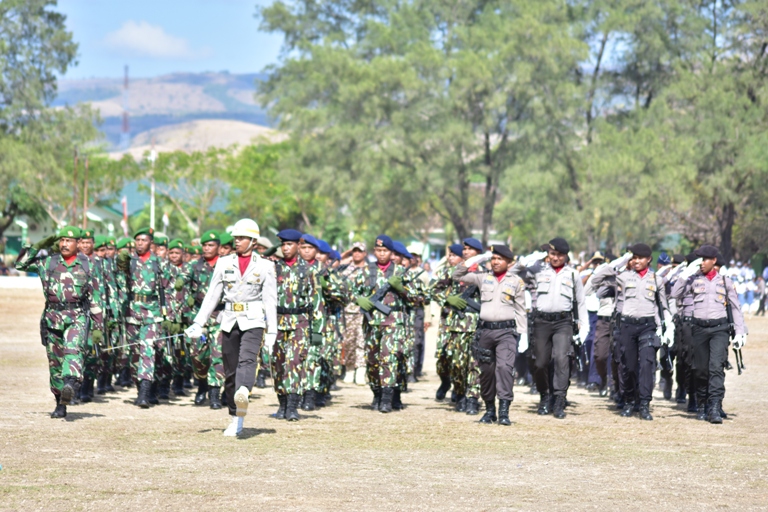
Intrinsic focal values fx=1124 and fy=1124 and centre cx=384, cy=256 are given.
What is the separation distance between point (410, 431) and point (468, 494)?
341 cm

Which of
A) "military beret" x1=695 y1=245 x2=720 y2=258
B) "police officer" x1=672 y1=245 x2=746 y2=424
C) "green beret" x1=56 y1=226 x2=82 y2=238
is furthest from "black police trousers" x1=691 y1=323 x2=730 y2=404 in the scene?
"green beret" x1=56 y1=226 x2=82 y2=238

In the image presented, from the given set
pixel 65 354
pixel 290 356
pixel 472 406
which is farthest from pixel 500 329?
pixel 65 354

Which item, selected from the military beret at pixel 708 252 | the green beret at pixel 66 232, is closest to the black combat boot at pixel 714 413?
the military beret at pixel 708 252

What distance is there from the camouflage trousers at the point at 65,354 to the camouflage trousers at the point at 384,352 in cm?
337

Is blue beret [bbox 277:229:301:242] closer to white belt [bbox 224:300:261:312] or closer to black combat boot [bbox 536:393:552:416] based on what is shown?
white belt [bbox 224:300:261:312]

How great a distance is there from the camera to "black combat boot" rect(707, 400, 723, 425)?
13.2m

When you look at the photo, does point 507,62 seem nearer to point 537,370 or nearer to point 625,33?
point 625,33

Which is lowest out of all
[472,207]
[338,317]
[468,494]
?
[468,494]

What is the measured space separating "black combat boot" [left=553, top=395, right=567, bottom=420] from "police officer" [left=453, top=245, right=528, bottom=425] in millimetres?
1004

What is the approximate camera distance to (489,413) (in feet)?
41.8

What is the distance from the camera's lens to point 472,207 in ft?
183

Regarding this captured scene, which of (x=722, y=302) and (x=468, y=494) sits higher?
(x=722, y=302)

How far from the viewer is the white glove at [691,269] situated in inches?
535

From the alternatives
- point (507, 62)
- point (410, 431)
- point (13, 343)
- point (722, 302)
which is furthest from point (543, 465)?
point (507, 62)
